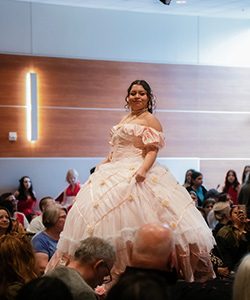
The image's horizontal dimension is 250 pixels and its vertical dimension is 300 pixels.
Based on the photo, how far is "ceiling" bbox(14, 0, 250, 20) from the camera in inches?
310

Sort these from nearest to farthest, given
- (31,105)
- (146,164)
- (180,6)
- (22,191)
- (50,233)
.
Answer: (146,164) → (50,233) → (22,191) → (31,105) → (180,6)

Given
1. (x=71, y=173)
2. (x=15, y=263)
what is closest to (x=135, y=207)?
(x=15, y=263)

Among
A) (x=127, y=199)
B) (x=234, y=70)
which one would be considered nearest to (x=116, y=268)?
(x=127, y=199)

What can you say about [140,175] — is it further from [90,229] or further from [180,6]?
[180,6]

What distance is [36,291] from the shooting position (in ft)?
4.29

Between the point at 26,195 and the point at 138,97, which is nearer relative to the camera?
the point at 138,97

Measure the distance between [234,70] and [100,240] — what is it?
722 cm

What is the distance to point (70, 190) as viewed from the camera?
292 inches

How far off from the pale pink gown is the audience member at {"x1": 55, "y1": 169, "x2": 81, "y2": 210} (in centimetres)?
395

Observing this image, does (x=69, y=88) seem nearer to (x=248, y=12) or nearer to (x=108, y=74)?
(x=108, y=74)

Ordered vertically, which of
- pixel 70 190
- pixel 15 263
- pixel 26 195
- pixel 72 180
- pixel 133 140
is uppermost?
pixel 133 140

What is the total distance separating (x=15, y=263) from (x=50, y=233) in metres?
1.52

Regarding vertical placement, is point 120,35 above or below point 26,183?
above

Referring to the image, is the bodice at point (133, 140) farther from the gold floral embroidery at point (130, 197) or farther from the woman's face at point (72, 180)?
the woman's face at point (72, 180)
